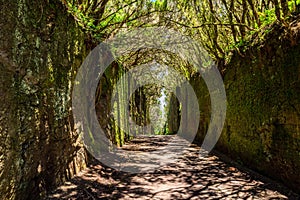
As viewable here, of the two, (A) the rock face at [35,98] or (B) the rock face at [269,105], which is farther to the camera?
(B) the rock face at [269,105]

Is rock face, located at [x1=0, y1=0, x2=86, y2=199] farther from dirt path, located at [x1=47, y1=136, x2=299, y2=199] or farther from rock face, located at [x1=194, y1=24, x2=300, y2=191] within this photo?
rock face, located at [x1=194, y1=24, x2=300, y2=191]

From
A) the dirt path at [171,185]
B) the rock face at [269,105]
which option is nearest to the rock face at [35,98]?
the dirt path at [171,185]

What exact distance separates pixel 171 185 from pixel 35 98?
2.54 metres

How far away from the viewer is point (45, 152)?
2.97 m

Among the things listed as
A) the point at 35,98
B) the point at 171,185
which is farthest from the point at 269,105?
the point at 35,98

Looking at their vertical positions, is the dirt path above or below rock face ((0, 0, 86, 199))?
below

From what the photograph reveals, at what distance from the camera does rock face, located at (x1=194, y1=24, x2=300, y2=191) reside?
10.6ft

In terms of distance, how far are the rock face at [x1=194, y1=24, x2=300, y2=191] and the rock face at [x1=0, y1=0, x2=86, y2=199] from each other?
336cm

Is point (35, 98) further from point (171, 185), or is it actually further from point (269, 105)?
point (269, 105)

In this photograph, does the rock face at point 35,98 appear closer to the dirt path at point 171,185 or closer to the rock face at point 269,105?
the dirt path at point 171,185

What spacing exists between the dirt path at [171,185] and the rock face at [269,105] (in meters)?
0.36

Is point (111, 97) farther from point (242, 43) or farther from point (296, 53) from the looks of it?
point (296, 53)

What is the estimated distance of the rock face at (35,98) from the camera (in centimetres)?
221

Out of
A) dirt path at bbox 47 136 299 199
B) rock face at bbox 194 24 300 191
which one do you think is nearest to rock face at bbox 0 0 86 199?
dirt path at bbox 47 136 299 199
